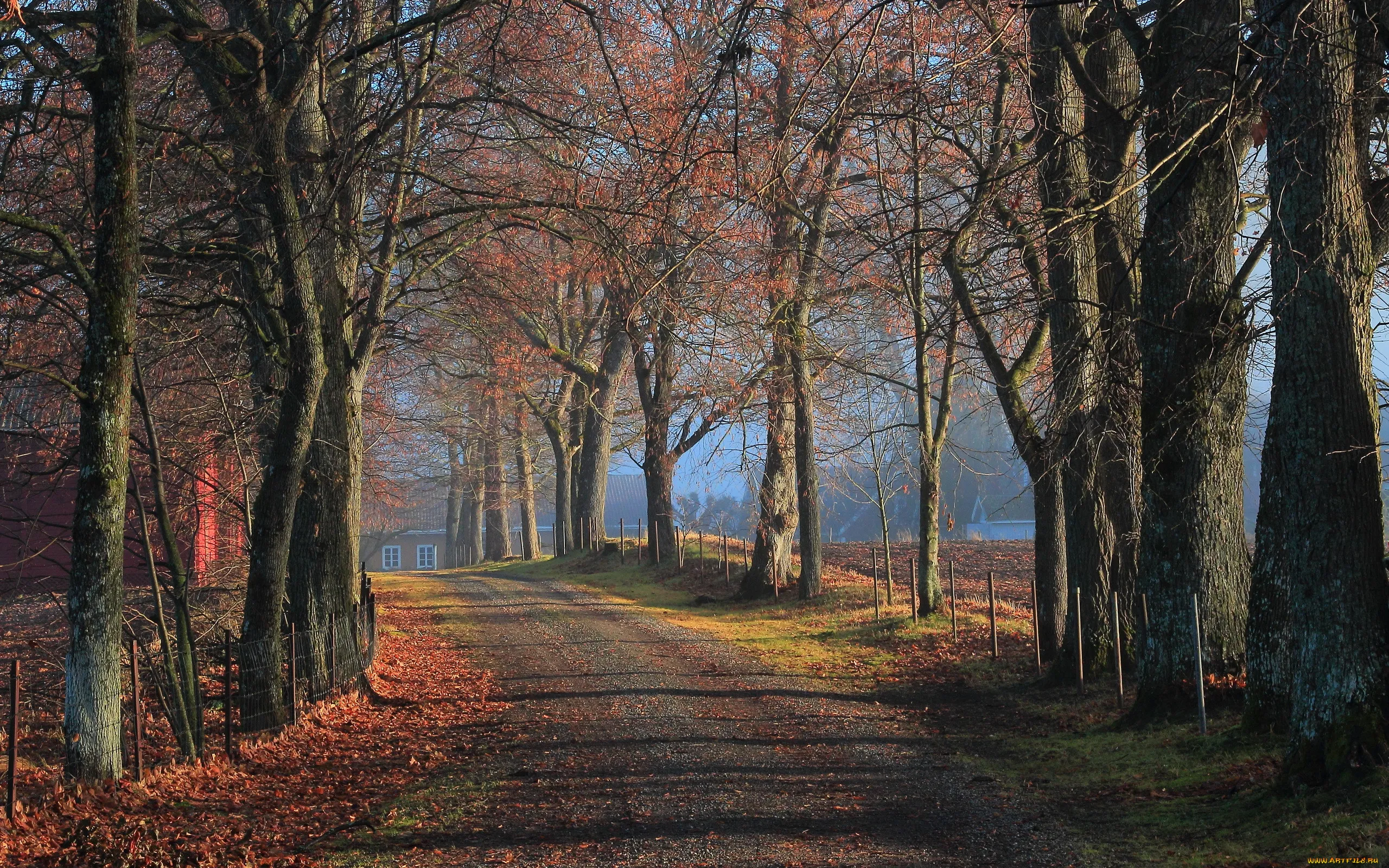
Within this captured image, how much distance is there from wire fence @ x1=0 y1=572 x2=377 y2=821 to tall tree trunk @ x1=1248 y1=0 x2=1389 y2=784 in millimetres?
8855

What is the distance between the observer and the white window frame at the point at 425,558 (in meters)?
77.1

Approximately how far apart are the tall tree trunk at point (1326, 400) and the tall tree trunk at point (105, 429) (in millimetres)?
8916

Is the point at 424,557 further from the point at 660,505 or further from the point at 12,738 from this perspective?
the point at 12,738

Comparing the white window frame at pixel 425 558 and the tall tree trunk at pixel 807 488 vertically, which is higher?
the tall tree trunk at pixel 807 488

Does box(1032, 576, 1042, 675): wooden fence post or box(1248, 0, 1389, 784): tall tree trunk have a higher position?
box(1248, 0, 1389, 784): tall tree trunk

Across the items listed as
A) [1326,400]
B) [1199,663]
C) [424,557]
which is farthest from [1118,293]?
[424,557]

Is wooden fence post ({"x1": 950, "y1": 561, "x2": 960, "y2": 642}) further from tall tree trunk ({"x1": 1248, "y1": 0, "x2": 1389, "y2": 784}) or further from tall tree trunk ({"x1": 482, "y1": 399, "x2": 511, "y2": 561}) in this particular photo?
tall tree trunk ({"x1": 482, "y1": 399, "x2": 511, "y2": 561})

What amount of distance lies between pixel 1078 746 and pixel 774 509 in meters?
13.3

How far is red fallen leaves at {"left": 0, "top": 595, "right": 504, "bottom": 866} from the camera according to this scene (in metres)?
7.10

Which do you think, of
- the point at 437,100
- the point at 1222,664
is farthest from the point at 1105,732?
the point at 437,100

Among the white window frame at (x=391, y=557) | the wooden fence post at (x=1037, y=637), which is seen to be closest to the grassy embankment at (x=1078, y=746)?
the wooden fence post at (x=1037, y=637)

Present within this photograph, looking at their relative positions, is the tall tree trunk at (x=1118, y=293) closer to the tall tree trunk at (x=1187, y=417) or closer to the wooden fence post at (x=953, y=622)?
the tall tree trunk at (x=1187, y=417)

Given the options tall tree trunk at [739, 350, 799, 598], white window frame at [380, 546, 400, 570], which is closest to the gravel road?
tall tree trunk at [739, 350, 799, 598]

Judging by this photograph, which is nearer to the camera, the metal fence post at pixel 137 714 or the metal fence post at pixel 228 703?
the metal fence post at pixel 137 714
